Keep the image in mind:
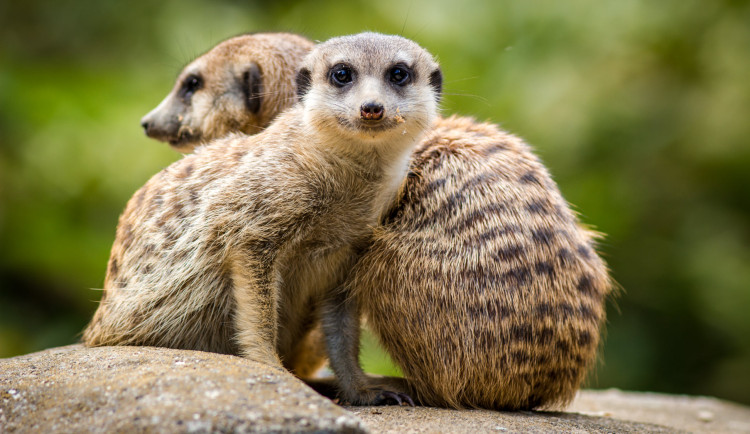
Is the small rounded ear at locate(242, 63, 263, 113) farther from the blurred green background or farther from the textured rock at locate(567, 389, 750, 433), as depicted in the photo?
the textured rock at locate(567, 389, 750, 433)

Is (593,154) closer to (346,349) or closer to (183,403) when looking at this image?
(346,349)

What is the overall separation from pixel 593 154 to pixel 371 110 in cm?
346

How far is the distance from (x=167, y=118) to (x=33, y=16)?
15.9 feet

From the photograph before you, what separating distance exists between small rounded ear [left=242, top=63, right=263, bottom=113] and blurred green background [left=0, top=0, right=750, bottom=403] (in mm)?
1900

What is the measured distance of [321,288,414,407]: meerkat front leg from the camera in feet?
9.71

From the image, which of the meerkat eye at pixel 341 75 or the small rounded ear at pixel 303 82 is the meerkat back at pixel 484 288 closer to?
the meerkat eye at pixel 341 75

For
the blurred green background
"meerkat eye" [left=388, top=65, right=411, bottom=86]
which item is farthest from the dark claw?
the blurred green background

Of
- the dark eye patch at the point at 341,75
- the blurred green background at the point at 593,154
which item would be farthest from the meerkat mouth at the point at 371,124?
the blurred green background at the point at 593,154

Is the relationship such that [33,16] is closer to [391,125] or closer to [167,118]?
[167,118]

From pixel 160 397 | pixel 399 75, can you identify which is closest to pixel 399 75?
pixel 399 75

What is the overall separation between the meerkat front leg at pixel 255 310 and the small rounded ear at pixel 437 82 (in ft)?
3.83

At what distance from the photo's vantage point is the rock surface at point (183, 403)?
1.94 metres

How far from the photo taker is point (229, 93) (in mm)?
3678

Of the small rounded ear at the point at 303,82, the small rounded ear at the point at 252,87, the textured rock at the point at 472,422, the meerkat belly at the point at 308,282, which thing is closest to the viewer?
the textured rock at the point at 472,422
